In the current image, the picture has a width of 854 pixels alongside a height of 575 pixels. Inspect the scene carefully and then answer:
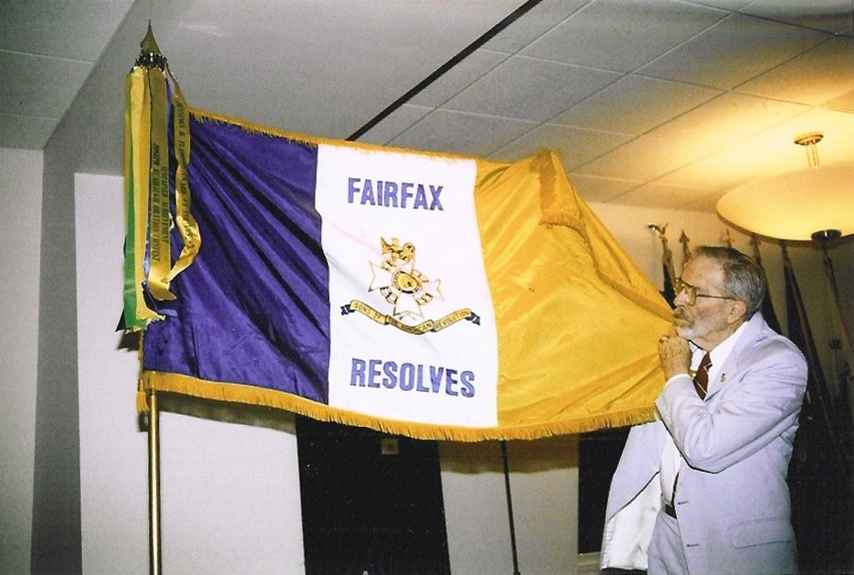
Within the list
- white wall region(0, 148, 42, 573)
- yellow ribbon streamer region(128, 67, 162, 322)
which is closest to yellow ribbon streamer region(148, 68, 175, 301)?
yellow ribbon streamer region(128, 67, 162, 322)

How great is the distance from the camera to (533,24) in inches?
129

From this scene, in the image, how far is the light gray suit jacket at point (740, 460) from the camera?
7.73 feet

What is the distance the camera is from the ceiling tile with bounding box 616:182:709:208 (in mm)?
5418

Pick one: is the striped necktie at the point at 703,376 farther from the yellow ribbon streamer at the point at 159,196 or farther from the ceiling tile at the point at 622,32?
the yellow ribbon streamer at the point at 159,196

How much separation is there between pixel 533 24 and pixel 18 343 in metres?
2.80

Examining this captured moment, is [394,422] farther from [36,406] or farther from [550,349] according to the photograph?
[36,406]

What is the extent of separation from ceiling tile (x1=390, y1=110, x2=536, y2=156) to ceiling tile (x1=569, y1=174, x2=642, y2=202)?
0.85 m

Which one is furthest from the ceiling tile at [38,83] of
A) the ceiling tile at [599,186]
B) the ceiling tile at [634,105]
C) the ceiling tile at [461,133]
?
the ceiling tile at [599,186]

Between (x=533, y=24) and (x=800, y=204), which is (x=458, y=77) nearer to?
(x=533, y=24)

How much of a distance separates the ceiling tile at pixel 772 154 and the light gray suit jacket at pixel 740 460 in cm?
240

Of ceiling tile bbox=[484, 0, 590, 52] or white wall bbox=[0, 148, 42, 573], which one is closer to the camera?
ceiling tile bbox=[484, 0, 590, 52]

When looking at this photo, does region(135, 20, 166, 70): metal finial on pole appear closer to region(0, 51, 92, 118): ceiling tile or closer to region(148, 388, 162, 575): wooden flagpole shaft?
region(148, 388, 162, 575): wooden flagpole shaft

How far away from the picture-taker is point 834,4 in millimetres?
3361

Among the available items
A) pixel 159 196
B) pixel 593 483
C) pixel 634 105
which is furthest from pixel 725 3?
pixel 593 483
